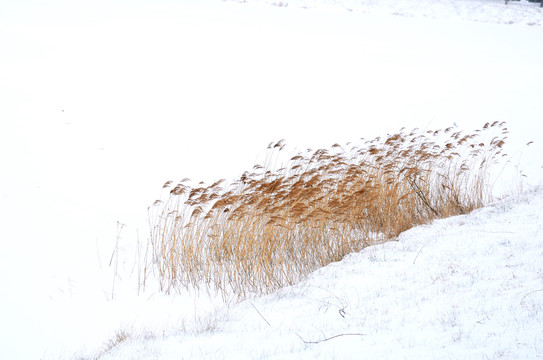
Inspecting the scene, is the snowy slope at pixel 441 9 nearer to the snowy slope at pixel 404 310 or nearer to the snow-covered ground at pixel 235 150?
the snow-covered ground at pixel 235 150

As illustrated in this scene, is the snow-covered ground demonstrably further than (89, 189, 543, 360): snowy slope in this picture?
Yes

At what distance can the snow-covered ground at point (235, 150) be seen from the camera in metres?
2.58

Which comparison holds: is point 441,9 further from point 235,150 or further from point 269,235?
point 269,235

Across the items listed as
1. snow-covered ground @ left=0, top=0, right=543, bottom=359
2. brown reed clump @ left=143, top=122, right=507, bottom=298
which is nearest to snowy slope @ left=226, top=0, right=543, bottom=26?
snow-covered ground @ left=0, top=0, right=543, bottom=359

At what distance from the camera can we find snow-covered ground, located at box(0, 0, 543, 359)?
101 inches

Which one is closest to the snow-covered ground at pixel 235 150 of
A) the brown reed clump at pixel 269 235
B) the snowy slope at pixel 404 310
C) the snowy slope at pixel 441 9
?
the snowy slope at pixel 404 310

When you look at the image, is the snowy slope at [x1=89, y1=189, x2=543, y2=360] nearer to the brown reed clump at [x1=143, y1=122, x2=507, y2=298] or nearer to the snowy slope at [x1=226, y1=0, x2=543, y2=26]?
the brown reed clump at [x1=143, y1=122, x2=507, y2=298]

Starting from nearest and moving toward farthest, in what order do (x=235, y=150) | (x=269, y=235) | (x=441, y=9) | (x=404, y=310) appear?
(x=404, y=310)
(x=269, y=235)
(x=235, y=150)
(x=441, y=9)

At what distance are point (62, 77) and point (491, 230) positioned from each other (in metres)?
7.67

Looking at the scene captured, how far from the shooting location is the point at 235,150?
7.54 metres

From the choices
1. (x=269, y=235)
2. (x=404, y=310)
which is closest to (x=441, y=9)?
(x=269, y=235)

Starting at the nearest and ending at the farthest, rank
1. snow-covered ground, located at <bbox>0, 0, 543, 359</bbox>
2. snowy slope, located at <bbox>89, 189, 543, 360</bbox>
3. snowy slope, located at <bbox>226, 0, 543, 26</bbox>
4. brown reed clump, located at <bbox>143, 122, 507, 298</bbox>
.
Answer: snowy slope, located at <bbox>89, 189, 543, 360</bbox>
snow-covered ground, located at <bbox>0, 0, 543, 359</bbox>
brown reed clump, located at <bbox>143, 122, 507, 298</bbox>
snowy slope, located at <bbox>226, 0, 543, 26</bbox>

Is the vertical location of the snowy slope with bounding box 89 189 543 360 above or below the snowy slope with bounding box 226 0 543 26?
below

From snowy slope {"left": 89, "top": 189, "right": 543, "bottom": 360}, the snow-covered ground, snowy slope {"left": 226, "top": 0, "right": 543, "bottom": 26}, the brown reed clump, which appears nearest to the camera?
snowy slope {"left": 89, "top": 189, "right": 543, "bottom": 360}
